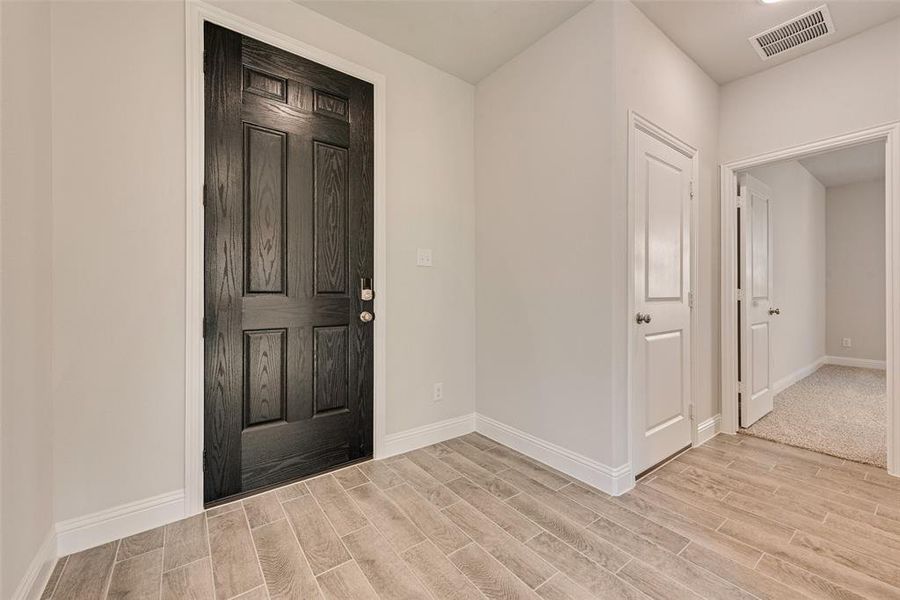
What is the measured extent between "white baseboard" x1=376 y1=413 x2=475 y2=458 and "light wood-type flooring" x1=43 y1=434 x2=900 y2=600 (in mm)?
248

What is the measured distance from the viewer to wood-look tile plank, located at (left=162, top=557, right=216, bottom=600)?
1309 millimetres

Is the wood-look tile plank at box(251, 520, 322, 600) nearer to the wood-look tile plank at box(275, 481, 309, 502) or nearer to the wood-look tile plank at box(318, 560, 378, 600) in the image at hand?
the wood-look tile plank at box(318, 560, 378, 600)

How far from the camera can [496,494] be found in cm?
199

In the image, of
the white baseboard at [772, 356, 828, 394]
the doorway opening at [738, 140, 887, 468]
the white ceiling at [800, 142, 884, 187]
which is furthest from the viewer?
the white ceiling at [800, 142, 884, 187]

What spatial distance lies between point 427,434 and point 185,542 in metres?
1.43

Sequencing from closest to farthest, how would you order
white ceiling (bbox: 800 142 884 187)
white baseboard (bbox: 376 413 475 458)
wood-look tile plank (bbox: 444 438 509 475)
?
1. wood-look tile plank (bbox: 444 438 509 475)
2. white baseboard (bbox: 376 413 475 458)
3. white ceiling (bbox: 800 142 884 187)

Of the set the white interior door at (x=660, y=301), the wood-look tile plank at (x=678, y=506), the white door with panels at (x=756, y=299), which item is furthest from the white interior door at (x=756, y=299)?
the wood-look tile plank at (x=678, y=506)

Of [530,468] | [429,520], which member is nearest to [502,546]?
[429,520]

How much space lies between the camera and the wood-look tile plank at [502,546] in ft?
4.63

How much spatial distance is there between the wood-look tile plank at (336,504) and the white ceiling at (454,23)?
2.69 metres

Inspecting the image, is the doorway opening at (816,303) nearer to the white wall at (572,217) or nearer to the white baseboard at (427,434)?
the white wall at (572,217)

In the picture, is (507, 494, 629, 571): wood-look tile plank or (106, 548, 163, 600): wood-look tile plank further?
(507, 494, 629, 571): wood-look tile plank

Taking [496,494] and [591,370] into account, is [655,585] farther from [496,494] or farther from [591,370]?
[591,370]

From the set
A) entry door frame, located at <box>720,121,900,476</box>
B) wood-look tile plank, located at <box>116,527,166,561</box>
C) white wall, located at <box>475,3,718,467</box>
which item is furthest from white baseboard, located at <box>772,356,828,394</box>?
wood-look tile plank, located at <box>116,527,166,561</box>
